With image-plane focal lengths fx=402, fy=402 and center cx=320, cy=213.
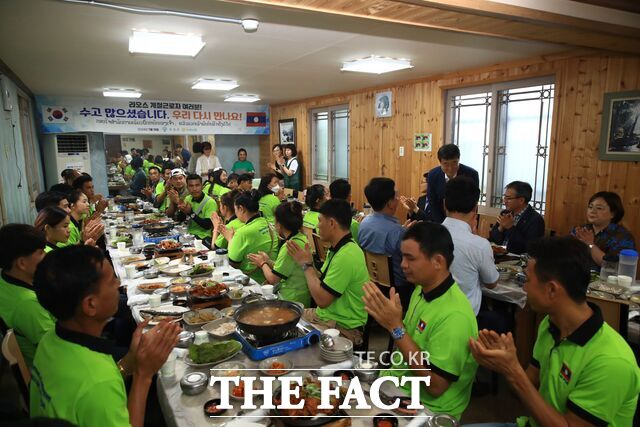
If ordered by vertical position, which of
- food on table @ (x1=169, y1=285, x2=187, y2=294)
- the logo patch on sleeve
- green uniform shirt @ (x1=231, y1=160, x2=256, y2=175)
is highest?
green uniform shirt @ (x1=231, y1=160, x2=256, y2=175)

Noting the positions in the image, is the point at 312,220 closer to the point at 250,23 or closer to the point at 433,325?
the point at 250,23

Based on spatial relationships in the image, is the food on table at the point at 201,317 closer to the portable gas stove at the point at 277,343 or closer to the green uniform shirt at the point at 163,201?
the portable gas stove at the point at 277,343

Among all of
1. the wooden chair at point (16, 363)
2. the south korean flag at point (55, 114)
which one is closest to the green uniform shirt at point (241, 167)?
the south korean flag at point (55, 114)

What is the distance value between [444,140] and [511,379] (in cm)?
504

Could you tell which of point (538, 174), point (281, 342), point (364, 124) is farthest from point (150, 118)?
point (281, 342)

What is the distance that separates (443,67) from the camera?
5.39 m

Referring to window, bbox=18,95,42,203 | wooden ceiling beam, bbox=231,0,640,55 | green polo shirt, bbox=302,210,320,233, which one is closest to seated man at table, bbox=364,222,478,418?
wooden ceiling beam, bbox=231,0,640,55

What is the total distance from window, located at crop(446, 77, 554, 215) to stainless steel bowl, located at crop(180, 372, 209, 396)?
15.1 ft

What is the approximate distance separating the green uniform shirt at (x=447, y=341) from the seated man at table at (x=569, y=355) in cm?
9

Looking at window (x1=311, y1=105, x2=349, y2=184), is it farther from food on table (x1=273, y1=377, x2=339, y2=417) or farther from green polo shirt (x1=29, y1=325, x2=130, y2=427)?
green polo shirt (x1=29, y1=325, x2=130, y2=427)

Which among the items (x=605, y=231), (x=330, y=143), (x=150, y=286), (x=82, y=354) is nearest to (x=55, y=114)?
(x=330, y=143)

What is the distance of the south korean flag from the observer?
8117 mm

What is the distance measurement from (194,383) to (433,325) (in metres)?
1.04

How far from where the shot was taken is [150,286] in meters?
2.92
